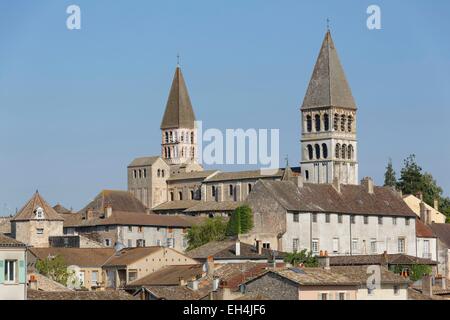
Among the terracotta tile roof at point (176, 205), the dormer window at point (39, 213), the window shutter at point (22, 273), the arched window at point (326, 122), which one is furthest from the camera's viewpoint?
the arched window at point (326, 122)

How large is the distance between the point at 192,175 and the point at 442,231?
5517 cm

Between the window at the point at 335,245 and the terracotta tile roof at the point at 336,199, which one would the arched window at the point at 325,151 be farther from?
the window at the point at 335,245

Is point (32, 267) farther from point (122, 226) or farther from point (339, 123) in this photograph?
point (339, 123)

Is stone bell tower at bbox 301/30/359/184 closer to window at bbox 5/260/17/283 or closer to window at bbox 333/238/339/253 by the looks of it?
window at bbox 333/238/339/253

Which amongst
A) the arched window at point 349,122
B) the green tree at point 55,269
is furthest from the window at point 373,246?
the arched window at point 349,122

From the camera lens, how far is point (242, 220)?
93812 millimetres

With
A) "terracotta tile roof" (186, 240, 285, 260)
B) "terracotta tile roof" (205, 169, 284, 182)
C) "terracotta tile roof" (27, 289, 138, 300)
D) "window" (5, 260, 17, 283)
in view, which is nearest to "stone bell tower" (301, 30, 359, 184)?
"terracotta tile roof" (205, 169, 284, 182)

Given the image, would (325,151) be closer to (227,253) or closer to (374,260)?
(227,253)

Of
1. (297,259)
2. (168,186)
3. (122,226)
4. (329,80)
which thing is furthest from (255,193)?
(168,186)

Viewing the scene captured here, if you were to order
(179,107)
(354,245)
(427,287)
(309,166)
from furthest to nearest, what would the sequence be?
1. (179,107)
2. (309,166)
3. (354,245)
4. (427,287)

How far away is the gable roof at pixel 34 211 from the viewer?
10538 centimetres

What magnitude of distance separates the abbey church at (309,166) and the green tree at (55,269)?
173 ft

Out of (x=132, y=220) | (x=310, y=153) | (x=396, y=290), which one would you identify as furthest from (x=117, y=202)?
(x=396, y=290)

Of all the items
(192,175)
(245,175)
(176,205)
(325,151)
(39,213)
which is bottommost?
(39,213)
